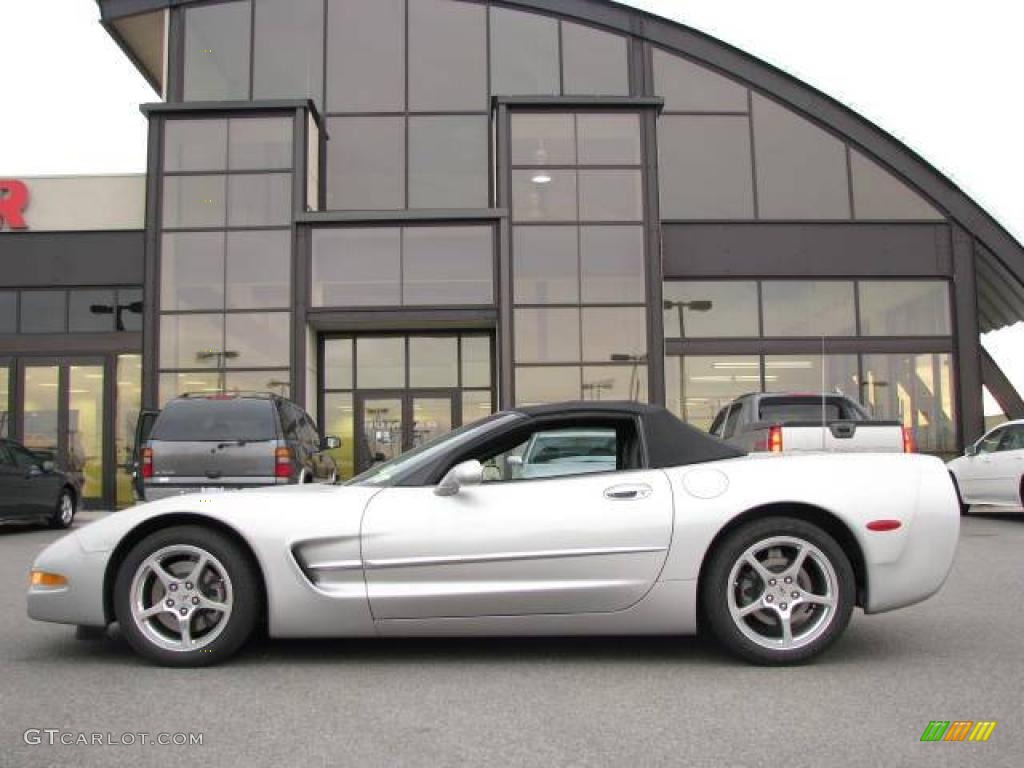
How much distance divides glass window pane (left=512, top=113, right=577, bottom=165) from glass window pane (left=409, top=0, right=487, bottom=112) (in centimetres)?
168

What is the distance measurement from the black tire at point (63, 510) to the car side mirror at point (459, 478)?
38.5 ft

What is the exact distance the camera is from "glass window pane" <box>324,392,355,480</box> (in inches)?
756

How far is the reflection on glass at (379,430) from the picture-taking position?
1927cm

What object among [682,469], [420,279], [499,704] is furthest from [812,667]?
[420,279]

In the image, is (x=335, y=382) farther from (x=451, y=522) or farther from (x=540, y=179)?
(x=451, y=522)

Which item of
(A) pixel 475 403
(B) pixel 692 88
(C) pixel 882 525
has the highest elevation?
(B) pixel 692 88

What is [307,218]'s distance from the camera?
18.4 meters

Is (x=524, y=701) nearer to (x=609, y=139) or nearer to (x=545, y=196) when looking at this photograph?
(x=545, y=196)

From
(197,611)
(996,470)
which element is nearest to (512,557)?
(197,611)

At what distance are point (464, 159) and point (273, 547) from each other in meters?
16.5

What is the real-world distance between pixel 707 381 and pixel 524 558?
49.5 feet

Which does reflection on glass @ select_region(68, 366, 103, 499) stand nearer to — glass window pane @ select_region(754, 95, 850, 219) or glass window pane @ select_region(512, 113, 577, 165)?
glass window pane @ select_region(512, 113, 577, 165)

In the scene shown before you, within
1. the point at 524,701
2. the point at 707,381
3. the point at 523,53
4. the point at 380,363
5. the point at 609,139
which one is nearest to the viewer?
the point at 524,701

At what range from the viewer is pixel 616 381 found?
18.3m
